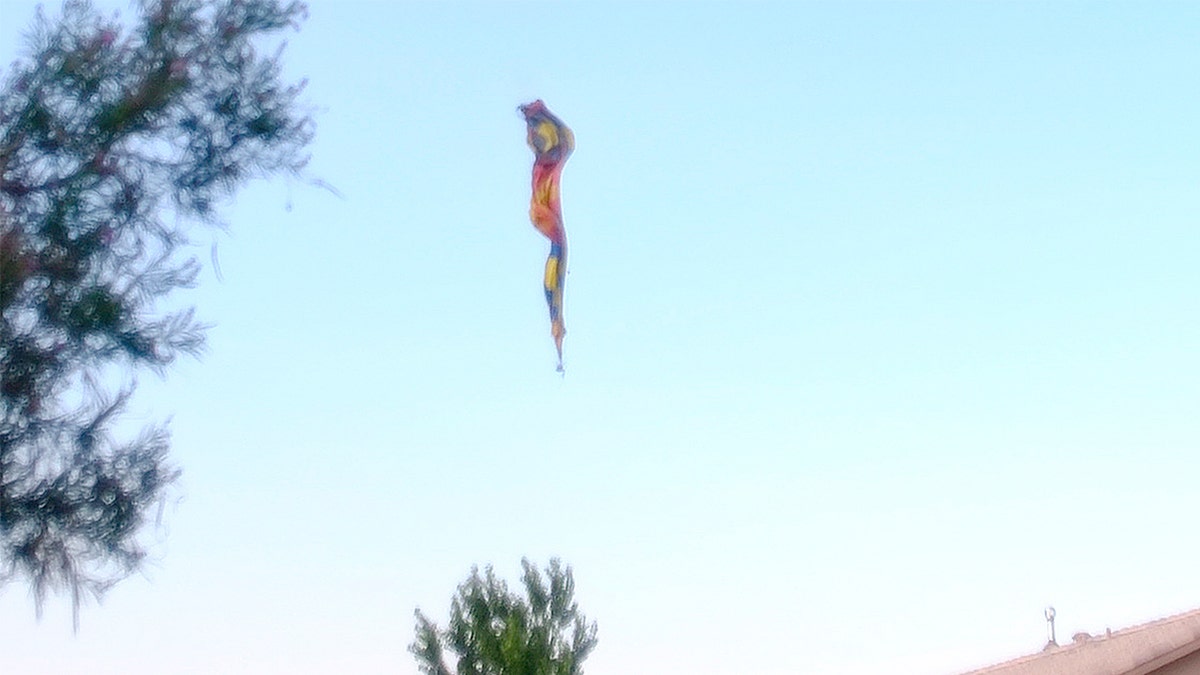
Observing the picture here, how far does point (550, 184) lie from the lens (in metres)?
12.3

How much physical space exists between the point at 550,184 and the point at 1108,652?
42.9ft

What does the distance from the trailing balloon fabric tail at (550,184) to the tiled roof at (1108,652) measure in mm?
11536

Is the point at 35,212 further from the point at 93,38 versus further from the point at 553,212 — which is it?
the point at 553,212

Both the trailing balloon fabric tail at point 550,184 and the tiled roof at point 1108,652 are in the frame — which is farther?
the tiled roof at point 1108,652

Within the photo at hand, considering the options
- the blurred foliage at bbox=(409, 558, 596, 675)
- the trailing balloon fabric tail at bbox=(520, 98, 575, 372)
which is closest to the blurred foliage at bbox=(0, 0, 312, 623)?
the trailing balloon fabric tail at bbox=(520, 98, 575, 372)

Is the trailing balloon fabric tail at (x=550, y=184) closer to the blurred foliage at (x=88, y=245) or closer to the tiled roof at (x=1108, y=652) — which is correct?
the blurred foliage at (x=88, y=245)

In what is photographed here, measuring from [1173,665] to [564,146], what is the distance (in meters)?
8.81

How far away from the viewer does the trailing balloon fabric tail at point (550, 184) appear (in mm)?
12203

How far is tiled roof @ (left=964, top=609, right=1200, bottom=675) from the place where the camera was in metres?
20.9

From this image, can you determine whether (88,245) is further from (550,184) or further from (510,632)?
(510,632)

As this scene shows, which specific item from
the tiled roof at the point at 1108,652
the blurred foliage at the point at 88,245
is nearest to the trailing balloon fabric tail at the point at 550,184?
the blurred foliage at the point at 88,245

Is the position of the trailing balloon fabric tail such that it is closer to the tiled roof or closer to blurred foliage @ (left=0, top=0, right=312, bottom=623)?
blurred foliage @ (left=0, top=0, right=312, bottom=623)

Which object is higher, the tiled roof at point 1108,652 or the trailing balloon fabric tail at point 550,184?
the trailing balloon fabric tail at point 550,184

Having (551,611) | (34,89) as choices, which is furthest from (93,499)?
(551,611)
